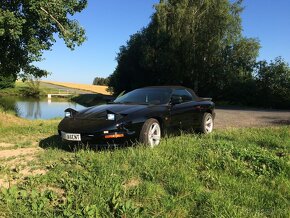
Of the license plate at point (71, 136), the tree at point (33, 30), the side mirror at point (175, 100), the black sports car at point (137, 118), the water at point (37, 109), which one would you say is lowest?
the water at point (37, 109)

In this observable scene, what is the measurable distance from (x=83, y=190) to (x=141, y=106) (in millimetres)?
3343

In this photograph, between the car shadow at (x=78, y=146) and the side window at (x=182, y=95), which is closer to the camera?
the car shadow at (x=78, y=146)

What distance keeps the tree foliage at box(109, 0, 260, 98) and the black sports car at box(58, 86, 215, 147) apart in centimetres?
2539

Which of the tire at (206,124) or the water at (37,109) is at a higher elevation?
the tire at (206,124)

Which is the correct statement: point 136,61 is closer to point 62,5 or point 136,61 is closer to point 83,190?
point 62,5

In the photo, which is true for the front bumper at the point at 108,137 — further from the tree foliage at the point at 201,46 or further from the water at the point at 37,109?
the tree foliage at the point at 201,46

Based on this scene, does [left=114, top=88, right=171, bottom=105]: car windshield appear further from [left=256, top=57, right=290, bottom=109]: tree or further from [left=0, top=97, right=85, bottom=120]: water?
[left=256, top=57, right=290, bottom=109]: tree

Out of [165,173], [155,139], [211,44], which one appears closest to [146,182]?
[165,173]

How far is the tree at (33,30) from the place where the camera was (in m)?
15.8

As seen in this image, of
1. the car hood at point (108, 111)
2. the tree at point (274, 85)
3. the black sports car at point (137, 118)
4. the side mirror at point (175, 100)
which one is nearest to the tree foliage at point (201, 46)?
the tree at point (274, 85)

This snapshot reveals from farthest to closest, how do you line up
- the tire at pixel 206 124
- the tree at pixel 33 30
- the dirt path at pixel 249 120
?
the tree at pixel 33 30 < the dirt path at pixel 249 120 < the tire at pixel 206 124

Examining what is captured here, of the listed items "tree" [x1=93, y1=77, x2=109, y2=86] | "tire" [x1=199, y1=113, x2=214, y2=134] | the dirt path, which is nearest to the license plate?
"tire" [x1=199, y1=113, x2=214, y2=134]

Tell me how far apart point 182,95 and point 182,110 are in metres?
0.63

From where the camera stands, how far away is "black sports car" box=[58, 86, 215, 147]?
688 cm
